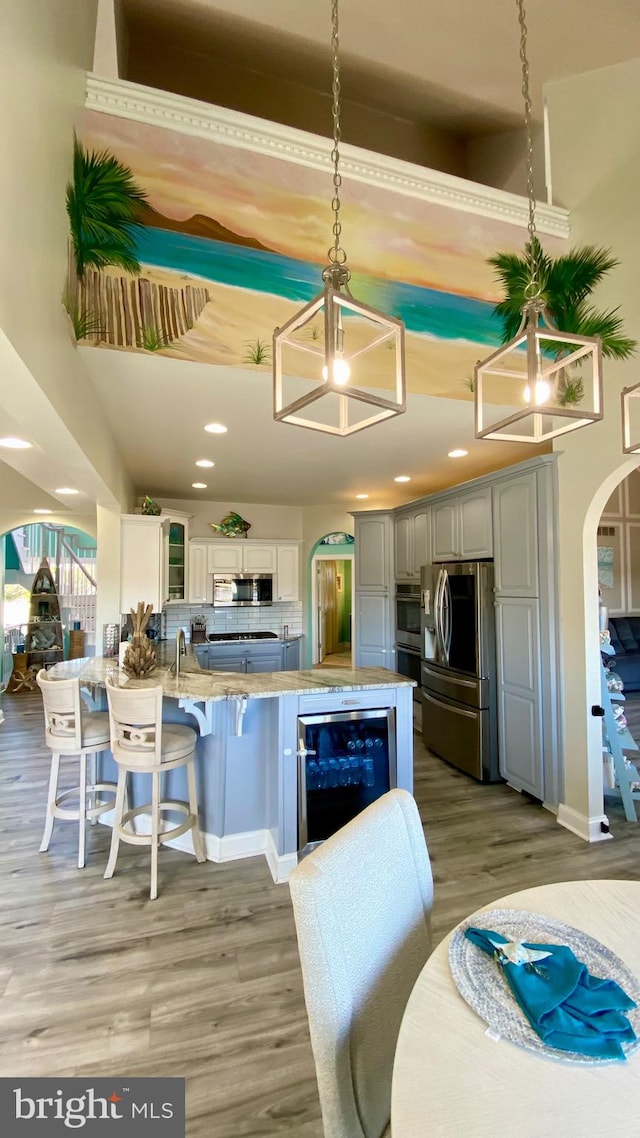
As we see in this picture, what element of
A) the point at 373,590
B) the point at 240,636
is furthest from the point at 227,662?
the point at 373,590

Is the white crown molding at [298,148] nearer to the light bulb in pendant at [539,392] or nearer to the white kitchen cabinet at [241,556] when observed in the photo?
the light bulb in pendant at [539,392]

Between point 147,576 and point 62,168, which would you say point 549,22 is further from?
point 147,576

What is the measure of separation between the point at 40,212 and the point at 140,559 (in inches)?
114

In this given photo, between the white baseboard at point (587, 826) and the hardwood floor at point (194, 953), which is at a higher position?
the white baseboard at point (587, 826)

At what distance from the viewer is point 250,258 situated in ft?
7.81

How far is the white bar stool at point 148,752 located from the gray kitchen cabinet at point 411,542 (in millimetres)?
2961

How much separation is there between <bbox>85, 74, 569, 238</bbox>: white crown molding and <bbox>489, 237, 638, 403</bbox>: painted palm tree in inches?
8.4

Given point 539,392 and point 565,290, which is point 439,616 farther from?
point 539,392

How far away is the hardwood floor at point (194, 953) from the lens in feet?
4.98

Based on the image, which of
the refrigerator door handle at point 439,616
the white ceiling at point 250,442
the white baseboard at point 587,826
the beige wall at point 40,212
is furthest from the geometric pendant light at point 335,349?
the white baseboard at point 587,826

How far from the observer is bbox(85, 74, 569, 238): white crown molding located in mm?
2182

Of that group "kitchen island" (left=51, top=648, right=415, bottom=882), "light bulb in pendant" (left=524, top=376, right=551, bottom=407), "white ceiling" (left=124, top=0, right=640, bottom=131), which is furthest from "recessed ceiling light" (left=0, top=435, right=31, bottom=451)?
"white ceiling" (left=124, top=0, right=640, bottom=131)

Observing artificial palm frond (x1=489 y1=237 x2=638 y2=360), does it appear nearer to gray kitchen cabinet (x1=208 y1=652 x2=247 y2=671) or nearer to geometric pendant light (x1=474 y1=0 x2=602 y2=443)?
geometric pendant light (x1=474 y1=0 x2=602 y2=443)

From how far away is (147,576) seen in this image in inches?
165
